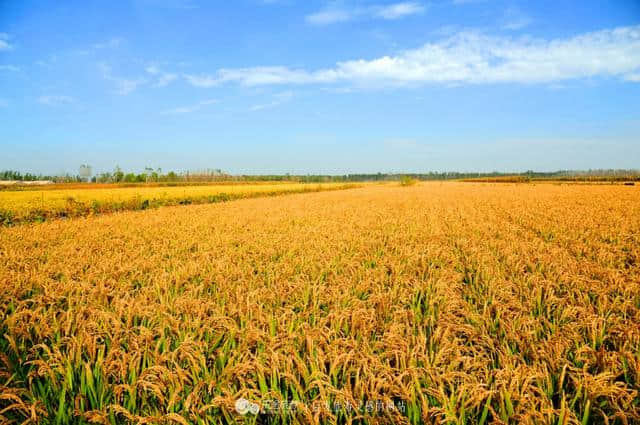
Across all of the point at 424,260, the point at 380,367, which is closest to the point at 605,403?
the point at 380,367

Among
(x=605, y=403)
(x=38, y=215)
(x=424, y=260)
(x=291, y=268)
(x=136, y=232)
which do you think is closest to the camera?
(x=605, y=403)

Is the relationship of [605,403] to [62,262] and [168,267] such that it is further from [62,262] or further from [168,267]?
[62,262]

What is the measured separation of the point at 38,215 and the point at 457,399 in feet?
78.9

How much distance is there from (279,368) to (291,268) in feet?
9.66

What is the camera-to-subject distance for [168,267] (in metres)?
5.79

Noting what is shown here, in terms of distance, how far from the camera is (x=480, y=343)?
309cm

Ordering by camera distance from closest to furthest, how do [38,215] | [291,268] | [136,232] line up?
[291,268]
[136,232]
[38,215]

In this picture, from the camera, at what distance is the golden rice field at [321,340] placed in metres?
2.18

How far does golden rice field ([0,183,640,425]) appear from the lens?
2.18 m

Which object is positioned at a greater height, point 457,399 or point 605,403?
point 457,399

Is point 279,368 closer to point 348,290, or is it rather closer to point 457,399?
point 457,399

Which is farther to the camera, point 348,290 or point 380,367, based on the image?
point 348,290

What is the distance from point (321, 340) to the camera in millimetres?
2775

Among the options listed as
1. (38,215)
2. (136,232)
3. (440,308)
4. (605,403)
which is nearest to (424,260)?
(440,308)
